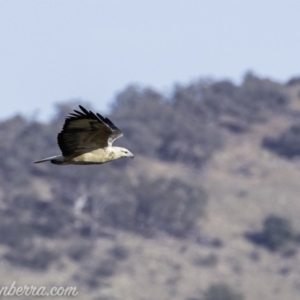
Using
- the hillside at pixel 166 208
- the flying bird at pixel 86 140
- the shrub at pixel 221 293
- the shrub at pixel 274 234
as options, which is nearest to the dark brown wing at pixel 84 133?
the flying bird at pixel 86 140

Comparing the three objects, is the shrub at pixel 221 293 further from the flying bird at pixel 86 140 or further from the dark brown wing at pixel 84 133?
the dark brown wing at pixel 84 133

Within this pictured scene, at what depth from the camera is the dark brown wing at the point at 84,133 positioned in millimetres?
14195

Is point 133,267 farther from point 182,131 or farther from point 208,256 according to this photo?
point 182,131

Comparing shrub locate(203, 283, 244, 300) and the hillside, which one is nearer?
shrub locate(203, 283, 244, 300)

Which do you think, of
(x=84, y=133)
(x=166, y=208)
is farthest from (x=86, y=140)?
(x=166, y=208)

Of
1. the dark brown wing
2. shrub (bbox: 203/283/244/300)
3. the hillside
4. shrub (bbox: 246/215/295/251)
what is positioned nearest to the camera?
the dark brown wing

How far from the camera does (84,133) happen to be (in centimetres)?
1462

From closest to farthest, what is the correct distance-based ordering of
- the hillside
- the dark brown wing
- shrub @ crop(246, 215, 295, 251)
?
the dark brown wing < the hillside < shrub @ crop(246, 215, 295, 251)

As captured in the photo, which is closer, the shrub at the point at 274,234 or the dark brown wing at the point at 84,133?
the dark brown wing at the point at 84,133

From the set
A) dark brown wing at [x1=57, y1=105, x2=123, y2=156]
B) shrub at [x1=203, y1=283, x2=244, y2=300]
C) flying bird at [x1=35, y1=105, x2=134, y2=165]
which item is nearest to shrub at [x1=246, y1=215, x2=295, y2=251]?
shrub at [x1=203, y1=283, x2=244, y2=300]

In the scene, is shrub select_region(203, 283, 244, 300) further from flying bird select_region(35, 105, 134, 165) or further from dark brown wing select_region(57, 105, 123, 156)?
dark brown wing select_region(57, 105, 123, 156)

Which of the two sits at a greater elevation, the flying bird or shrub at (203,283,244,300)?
the flying bird

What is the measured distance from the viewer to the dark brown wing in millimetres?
14195

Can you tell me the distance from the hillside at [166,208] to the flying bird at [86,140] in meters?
42.0
